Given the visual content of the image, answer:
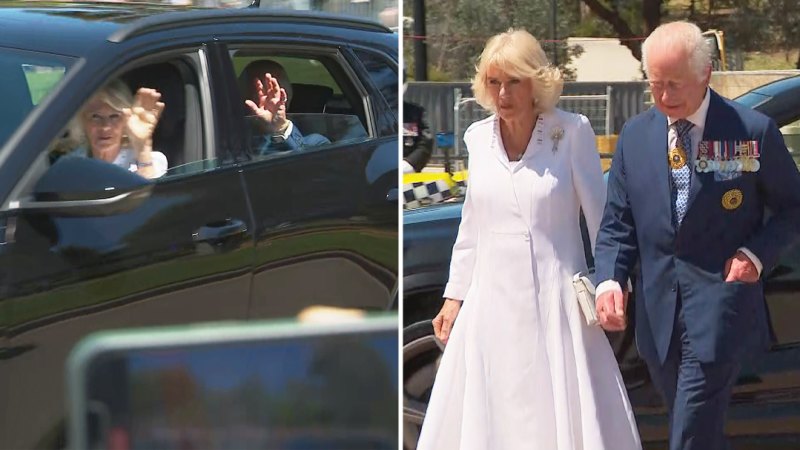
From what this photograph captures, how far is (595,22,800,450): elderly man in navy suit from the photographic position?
10.7 feet

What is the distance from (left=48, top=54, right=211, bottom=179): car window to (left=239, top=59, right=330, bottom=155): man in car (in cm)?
14

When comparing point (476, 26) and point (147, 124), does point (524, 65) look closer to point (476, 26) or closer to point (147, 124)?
point (476, 26)

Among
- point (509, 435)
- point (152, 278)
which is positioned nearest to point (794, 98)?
point (509, 435)

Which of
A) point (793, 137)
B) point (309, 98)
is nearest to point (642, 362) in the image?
point (793, 137)

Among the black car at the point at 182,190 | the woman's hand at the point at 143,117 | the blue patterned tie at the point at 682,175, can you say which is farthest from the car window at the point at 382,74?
the blue patterned tie at the point at 682,175

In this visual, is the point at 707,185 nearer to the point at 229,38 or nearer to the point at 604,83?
the point at 604,83

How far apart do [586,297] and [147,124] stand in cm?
131

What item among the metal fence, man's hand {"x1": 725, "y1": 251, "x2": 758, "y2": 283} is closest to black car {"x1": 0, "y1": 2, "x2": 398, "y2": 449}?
the metal fence

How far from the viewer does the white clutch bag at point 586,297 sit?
3486 millimetres

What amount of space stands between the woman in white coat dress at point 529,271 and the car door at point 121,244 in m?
0.69

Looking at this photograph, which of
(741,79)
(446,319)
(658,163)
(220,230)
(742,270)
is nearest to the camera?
(742,270)

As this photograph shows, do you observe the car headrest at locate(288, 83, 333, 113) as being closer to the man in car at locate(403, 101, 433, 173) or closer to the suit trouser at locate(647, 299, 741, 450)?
the man in car at locate(403, 101, 433, 173)

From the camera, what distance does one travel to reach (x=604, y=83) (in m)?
3.59

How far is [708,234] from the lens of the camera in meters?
3.30
